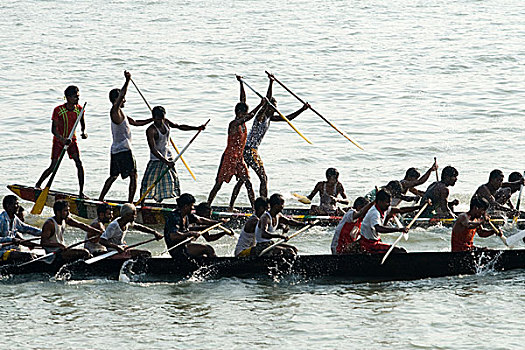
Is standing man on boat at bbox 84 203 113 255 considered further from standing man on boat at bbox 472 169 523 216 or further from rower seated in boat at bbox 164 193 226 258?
standing man on boat at bbox 472 169 523 216

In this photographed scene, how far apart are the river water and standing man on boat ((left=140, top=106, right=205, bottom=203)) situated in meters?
0.67

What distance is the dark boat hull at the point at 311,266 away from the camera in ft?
27.8

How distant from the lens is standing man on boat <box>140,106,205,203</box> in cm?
998

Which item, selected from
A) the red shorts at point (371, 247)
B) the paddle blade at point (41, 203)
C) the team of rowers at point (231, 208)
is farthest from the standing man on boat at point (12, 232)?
the red shorts at point (371, 247)

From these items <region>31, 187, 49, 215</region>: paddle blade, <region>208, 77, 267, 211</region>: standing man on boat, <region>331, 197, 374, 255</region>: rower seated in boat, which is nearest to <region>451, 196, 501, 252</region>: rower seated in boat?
<region>331, 197, 374, 255</region>: rower seated in boat

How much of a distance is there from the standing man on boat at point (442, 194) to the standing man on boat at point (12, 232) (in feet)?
14.5

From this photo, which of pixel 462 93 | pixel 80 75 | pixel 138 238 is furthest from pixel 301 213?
pixel 80 75

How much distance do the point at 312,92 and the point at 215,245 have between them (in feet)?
32.1

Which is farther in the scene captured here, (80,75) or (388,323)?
(80,75)

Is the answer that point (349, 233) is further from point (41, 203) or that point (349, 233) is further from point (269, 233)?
point (41, 203)

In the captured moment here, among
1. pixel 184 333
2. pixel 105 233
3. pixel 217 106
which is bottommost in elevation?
pixel 184 333

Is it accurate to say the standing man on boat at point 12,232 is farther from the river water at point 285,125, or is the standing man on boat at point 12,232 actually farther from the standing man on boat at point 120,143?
the standing man on boat at point 120,143

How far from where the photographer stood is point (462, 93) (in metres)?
19.3

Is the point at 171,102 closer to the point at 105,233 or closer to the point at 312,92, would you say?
the point at 312,92
